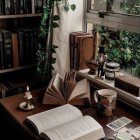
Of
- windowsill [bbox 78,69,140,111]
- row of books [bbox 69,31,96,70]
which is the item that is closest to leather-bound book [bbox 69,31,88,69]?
row of books [bbox 69,31,96,70]

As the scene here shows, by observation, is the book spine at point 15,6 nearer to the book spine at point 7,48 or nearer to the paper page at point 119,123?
the book spine at point 7,48

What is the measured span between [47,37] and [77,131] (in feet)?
2.82

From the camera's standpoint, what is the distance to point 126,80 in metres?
1.41

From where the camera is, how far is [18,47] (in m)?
1.91

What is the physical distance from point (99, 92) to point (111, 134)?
0.26 m

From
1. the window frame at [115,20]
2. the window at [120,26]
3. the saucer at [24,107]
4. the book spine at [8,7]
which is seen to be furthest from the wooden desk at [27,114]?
the book spine at [8,7]

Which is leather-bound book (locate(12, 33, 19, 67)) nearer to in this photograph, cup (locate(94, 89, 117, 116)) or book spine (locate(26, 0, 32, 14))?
book spine (locate(26, 0, 32, 14))

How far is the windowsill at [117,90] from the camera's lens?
1.35 metres

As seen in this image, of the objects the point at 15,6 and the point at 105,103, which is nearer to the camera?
the point at 105,103

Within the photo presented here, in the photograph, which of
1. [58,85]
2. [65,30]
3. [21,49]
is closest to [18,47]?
[21,49]

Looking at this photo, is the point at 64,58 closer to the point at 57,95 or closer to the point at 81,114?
the point at 57,95

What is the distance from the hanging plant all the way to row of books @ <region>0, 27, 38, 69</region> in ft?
0.41

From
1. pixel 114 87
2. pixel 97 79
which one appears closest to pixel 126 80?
pixel 114 87

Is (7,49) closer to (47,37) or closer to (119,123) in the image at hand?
(47,37)
